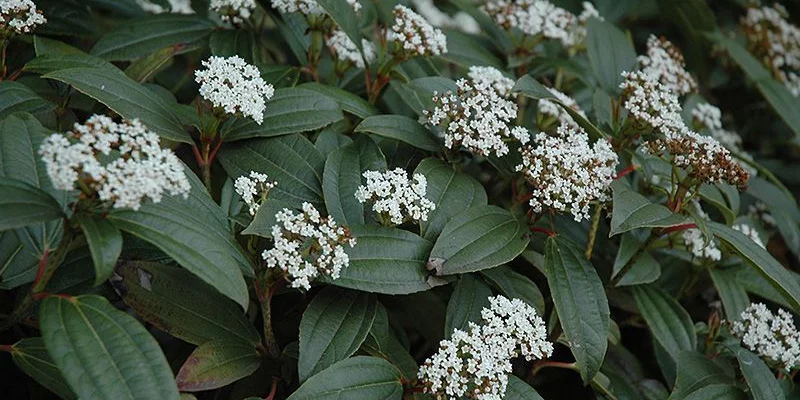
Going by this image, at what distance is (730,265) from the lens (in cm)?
271

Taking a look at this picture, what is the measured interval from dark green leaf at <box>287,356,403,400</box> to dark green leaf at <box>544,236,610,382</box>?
46 centimetres

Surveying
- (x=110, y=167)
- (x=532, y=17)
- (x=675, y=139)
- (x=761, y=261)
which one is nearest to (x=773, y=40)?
(x=532, y=17)

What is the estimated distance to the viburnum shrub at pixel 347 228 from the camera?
66.2 inches

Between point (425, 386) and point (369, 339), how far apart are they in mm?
266

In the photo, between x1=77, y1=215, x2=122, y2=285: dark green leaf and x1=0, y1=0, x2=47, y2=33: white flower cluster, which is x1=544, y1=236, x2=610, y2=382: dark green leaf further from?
x1=0, y1=0, x2=47, y2=33: white flower cluster

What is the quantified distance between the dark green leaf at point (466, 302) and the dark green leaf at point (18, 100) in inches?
48.1

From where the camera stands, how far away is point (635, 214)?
2090 millimetres

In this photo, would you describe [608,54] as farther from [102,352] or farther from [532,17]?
[102,352]

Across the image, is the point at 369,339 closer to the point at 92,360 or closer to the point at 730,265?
the point at 92,360

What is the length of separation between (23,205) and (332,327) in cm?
75

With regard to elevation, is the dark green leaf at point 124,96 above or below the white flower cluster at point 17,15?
below

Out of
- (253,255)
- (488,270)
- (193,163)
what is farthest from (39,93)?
(488,270)

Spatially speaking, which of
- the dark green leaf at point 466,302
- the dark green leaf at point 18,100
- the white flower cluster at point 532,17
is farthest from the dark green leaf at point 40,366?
the white flower cluster at point 532,17

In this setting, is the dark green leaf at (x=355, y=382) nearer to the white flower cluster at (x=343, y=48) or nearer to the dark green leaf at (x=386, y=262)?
the dark green leaf at (x=386, y=262)
